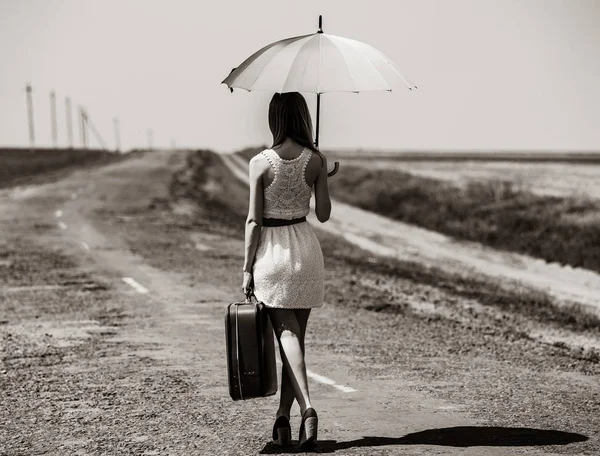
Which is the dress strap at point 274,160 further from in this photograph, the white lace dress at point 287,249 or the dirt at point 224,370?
the dirt at point 224,370

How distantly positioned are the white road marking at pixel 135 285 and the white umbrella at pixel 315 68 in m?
8.04

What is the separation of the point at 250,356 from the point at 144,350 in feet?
13.3

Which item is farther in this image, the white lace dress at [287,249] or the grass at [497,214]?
the grass at [497,214]

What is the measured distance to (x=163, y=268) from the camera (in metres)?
16.7

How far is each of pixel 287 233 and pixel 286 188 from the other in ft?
0.88

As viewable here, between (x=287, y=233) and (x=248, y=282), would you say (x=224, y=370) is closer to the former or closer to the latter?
(x=248, y=282)

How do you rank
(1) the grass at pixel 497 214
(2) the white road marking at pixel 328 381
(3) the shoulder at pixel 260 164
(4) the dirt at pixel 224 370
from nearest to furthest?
(3) the shoulder at pixel 260 164 < (4) the dirt at pixel 224 370 < (2) the white road marking at pixel 328 381 < (1) the grass at pixel 497 214

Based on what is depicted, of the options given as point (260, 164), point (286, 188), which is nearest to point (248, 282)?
point (286, 188)

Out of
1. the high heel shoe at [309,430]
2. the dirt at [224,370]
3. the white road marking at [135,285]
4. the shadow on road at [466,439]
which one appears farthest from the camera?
the white road marking at [135,285]

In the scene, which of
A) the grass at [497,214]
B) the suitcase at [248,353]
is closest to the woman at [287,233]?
the suitcase at [248,353]

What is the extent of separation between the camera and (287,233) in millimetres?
5871

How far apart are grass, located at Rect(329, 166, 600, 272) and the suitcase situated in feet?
58.7

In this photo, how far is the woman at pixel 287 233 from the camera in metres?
5.81

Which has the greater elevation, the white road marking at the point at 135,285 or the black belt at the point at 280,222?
the black belt at the point at 280,222
